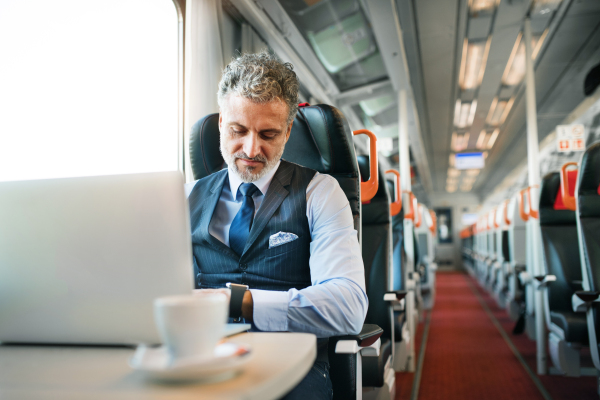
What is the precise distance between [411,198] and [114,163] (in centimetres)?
289

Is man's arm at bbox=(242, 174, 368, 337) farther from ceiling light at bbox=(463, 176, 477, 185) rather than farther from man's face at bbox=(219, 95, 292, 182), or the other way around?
ceiling light at bbox=(463, 176, 477, 185)

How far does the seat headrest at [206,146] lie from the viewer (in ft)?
5.45

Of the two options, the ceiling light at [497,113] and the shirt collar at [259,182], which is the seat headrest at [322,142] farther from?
the ceiling light at [497,113]

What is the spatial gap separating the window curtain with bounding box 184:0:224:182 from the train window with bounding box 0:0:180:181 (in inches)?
3.1

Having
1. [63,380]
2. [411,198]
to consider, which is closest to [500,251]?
[411,198]

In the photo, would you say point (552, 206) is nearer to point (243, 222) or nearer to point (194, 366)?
point (243, 222)

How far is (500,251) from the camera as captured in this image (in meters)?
6.35

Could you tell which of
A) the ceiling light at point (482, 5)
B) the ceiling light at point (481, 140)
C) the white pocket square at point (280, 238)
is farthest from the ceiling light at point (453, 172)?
the white pocket square at point (280, 238)

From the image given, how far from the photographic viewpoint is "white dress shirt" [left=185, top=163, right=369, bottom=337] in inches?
39.9

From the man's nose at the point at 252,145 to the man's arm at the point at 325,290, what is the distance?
21 centimetres

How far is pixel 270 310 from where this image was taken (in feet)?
3.28

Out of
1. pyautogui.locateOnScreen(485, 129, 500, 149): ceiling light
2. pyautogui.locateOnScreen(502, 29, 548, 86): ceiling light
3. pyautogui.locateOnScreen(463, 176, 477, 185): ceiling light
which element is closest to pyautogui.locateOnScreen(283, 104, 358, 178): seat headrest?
pyautogui.locateOnScreen(502, 29, 548, 86): ceiling light

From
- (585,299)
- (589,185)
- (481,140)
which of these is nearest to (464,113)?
(481,140)

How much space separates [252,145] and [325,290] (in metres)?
Answer: 0.54
